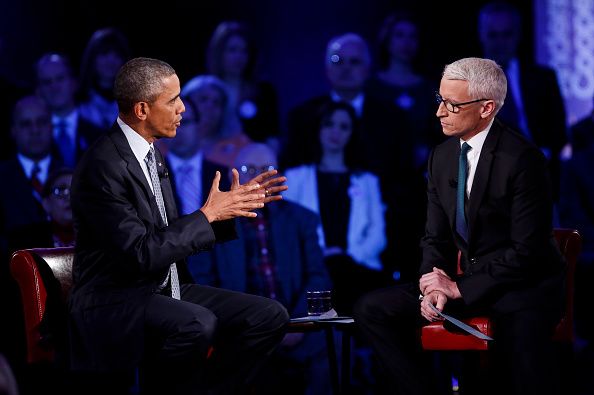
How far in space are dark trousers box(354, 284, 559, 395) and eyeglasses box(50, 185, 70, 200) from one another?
2188 mm

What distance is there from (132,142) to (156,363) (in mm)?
819

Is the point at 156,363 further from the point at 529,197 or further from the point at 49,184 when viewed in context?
the point at 49,184

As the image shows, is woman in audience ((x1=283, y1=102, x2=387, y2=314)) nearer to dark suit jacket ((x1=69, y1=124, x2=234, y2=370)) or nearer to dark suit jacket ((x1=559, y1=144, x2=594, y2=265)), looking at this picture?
dark suit jacket ((x1=559, y1=144, x2=594, y2=265))

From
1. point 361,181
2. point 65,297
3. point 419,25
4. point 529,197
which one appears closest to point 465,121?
point 529,197

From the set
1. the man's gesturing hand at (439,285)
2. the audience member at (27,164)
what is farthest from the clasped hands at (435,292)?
the audience member at (27,164)

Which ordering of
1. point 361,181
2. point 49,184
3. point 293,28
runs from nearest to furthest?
point 49,184
point 361,181
point 293,28

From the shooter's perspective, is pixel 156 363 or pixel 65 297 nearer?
pixel 156 363

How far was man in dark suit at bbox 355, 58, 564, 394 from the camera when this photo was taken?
10.6ft

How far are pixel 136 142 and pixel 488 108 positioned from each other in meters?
1.34

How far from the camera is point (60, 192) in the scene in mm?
5043

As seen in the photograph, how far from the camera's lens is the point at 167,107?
3.36 m

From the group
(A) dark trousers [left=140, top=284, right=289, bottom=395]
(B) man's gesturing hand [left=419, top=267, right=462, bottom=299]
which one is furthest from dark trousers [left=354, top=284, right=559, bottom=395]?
(A) dark trousers [left=140, top=284, right=289, bottom=395]

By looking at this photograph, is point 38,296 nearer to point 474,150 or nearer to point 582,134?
point 474,150

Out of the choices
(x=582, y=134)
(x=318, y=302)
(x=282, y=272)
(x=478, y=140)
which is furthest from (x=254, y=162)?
(x=582, y=134)
